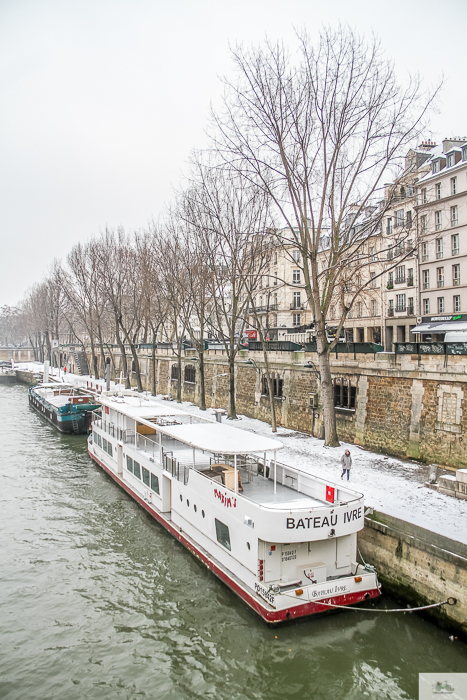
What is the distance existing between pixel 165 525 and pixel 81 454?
12292 millimetres

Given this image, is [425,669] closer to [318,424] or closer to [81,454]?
[318,424]

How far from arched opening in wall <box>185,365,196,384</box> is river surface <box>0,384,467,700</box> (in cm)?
2170

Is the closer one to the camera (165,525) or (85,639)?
(85,639)

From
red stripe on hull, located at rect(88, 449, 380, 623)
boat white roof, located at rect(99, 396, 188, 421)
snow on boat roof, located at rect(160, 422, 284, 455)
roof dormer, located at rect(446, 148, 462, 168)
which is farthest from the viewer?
roof dormer, located at rect(446, 148, 462, 168)

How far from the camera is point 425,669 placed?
8.18 m

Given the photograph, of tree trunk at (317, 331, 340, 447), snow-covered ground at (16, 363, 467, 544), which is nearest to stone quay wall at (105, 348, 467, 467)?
snow-covered ground at (16, 363, 467, 544)

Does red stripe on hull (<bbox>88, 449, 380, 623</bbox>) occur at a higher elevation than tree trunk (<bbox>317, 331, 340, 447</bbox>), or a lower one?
lower

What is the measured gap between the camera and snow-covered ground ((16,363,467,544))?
34.7 feet

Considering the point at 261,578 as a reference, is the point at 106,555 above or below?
below

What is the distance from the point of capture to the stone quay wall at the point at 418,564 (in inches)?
348

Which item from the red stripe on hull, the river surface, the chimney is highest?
the chimney

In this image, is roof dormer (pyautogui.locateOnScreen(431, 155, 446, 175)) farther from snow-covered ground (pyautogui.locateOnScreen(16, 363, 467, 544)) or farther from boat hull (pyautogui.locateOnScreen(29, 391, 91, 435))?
boat hull (pyautogui.locateOnScreen(29, 391, 91, 435))

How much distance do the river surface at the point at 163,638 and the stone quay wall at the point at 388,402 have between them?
23.9ft

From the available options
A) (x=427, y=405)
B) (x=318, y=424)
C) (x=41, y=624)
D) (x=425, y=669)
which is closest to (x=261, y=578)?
(x=425, y=669)
